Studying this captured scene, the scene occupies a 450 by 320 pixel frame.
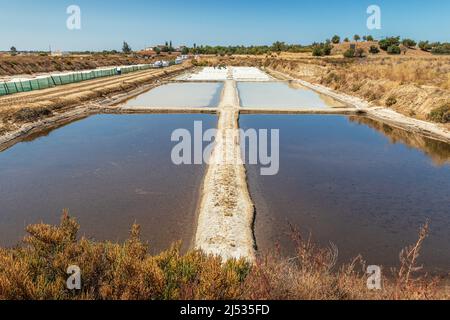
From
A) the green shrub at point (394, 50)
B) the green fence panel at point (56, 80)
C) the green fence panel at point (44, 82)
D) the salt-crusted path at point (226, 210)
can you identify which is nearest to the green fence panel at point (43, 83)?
the green fence panel at point (44, 82)

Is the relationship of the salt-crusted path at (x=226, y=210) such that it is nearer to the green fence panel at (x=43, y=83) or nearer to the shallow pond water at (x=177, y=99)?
the shallow pond water at (x=177, y=99)

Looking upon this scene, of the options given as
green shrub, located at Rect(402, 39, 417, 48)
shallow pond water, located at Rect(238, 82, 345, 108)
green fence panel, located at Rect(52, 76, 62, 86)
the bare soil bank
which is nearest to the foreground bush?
the bare soil bank

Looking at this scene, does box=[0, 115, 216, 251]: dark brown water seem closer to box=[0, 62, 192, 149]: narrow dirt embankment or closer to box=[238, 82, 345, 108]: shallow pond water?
box=[0, 62, 192, 149]: narrow dirt embankment

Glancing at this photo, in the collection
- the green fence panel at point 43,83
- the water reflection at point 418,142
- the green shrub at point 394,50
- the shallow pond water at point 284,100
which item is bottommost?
the water reflection at point 418,142

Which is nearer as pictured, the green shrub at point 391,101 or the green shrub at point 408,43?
the green shrub at point 391,101

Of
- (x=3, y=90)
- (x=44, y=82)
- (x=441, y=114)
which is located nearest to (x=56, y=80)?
(x=44, y=82)

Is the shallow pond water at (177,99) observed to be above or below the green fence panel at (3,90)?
below

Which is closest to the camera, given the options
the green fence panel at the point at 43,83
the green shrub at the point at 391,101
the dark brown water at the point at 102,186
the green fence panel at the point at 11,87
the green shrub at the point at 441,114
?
the dark brown water at the point at 102,186

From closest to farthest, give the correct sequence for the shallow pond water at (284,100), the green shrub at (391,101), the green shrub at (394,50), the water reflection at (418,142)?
the water reflection at (418,142)
the green shrub at (391,101)
the shallow pond water at (284,100)
the green shrub at (394,50)
